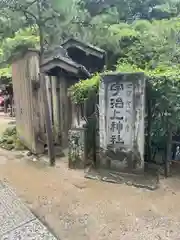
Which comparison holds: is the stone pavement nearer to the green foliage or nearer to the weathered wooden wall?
the weathered wooden wall

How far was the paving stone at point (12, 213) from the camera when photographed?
416cm

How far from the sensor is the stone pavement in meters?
3.89

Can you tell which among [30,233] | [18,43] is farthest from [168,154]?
[18,43]

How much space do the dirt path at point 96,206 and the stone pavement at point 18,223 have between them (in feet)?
0.59

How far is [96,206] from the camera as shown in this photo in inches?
187

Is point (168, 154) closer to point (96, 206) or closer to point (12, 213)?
point (96, 206)

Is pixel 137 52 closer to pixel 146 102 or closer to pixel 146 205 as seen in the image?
pixel 146 102

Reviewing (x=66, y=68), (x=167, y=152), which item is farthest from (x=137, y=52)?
(x=167, y=152)

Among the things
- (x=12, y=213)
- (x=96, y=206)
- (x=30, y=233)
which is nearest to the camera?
(x=30, y=233)

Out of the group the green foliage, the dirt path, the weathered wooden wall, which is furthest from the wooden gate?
the dirt path

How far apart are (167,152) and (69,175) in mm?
2274

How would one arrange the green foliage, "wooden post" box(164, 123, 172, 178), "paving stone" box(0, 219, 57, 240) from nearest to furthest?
1. "paving stone" box(0, 219, 57, 240)
2. "wooden post" box(164, 123, 172, 178)
3. the green foliage

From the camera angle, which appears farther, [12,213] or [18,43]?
[18,43]

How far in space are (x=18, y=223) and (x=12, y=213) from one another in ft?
1.17
